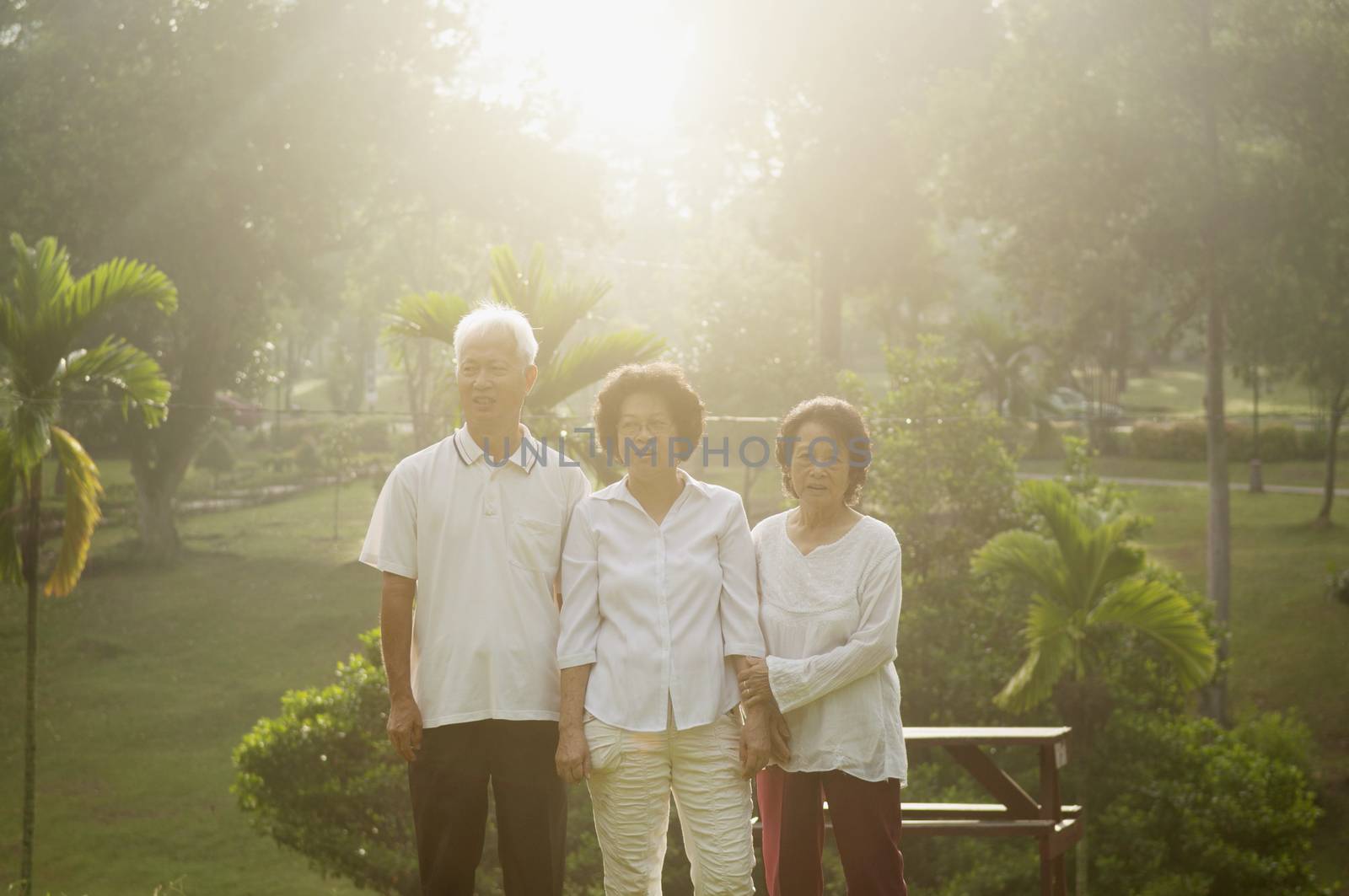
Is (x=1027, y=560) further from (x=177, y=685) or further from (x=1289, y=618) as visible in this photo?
(x=177, y=685)

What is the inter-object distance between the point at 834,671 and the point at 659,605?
49 centimetres

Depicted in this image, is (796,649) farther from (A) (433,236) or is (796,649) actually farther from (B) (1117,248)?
(A) (433,236)

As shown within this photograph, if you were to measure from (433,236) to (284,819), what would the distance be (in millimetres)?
14471

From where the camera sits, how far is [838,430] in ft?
10.5

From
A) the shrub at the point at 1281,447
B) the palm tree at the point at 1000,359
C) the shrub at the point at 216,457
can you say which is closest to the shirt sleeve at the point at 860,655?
the palm tree at the point at 1000,359

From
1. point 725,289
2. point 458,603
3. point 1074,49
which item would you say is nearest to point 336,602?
point 725,289

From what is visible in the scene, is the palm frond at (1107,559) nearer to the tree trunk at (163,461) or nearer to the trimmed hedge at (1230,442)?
the tree trunk at (163,461)

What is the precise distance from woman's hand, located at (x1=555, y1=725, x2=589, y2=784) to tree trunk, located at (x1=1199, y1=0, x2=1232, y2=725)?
10.1m

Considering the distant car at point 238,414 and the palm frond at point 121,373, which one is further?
the distant car at point 238,414

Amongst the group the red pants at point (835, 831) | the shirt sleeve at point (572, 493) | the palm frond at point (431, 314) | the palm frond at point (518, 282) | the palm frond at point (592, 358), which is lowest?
the red pants at point (835, 831)

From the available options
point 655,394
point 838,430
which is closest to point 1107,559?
point 838,430

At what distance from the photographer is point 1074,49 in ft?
41.0

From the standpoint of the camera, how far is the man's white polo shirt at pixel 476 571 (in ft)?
9.60

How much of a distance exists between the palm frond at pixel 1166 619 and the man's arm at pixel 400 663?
22.4 ft
